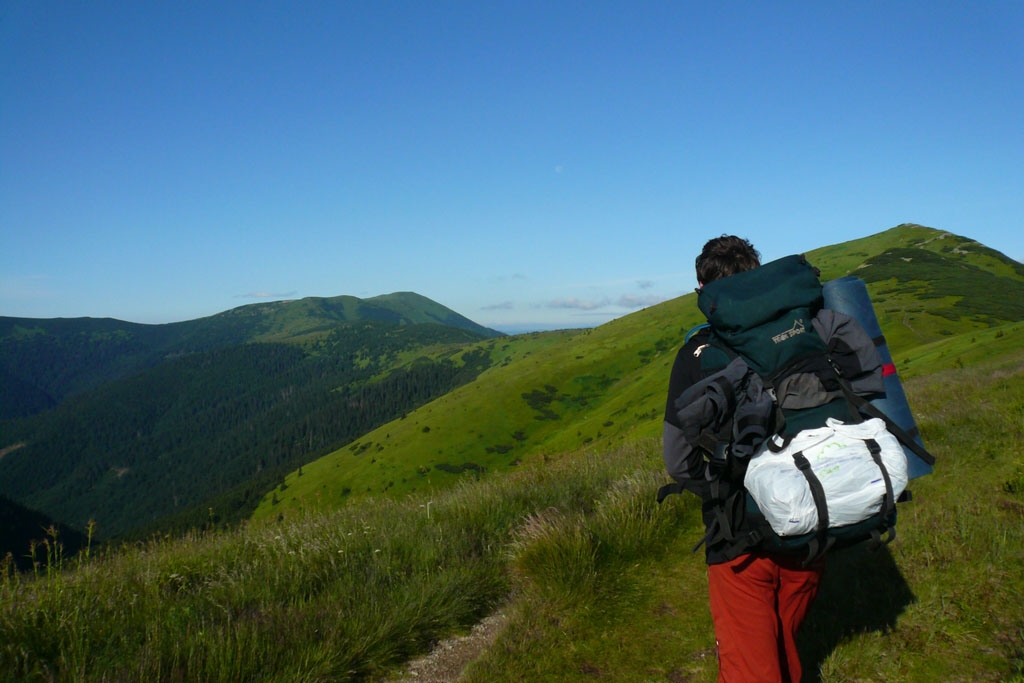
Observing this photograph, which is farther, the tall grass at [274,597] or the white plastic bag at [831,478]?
the tall grass at [274,597]

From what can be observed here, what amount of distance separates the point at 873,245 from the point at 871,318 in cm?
20455

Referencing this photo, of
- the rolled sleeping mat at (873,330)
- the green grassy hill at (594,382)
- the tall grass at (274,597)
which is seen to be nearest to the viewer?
the rolled sleeping mat at (873,330)

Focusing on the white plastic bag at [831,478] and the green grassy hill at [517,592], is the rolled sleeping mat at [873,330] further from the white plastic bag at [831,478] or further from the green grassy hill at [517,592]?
the green grassy hill at [517,592]

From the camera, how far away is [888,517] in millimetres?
2723

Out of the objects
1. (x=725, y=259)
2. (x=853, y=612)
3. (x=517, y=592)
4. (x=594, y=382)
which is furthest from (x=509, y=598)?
(x=594, y=382)

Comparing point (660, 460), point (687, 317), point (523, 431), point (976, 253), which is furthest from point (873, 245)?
point (660, 460)

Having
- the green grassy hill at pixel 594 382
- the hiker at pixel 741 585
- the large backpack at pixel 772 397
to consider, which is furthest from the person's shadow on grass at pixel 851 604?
the green grassy hill at pixel 594 382

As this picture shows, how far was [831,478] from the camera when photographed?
2.60 m

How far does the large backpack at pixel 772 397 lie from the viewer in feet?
8.86

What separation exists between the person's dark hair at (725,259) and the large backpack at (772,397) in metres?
0.38

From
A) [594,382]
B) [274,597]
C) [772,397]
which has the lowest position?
[594,382]

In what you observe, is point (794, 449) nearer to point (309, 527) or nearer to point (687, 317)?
point (309, 527)

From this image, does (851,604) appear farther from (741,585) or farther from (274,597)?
(274,597)

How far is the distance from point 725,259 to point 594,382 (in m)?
147
